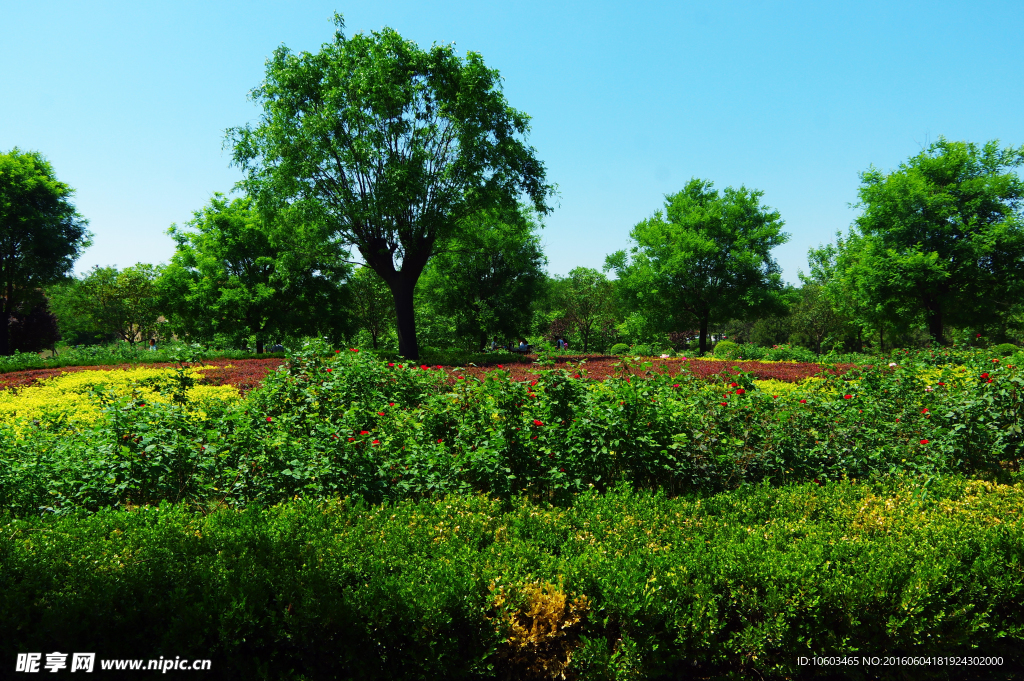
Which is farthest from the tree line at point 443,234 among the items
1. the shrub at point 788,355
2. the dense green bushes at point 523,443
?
the dense green bushes at point 523,443

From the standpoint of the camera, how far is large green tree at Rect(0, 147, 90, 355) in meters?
25.8

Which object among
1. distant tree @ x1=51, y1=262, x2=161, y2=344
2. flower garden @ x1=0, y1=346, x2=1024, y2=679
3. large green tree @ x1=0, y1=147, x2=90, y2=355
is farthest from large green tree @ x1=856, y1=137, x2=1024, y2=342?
distant tree @ x1=51, y1=262, x2=161, y2=344

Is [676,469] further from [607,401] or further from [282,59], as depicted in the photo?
[282,59]

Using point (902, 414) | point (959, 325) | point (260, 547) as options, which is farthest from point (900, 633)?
point (959, 325)

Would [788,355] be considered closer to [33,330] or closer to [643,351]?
[643,351]

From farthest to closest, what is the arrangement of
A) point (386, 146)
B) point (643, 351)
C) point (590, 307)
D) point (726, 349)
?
point (590, 307)
point (726, 349)
point (643, 351)
point (386, 146)

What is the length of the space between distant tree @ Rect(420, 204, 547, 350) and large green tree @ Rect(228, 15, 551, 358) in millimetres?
7080

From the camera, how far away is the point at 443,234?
56.0 feet

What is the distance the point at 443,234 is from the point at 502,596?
15077 mm

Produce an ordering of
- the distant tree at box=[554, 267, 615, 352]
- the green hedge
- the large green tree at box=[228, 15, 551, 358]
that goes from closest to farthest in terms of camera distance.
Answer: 1. the green hedge
2. the large green tree at box=[228, 15, 551, 358]
3. the distant tree at box=[554, 267, 615, 352]

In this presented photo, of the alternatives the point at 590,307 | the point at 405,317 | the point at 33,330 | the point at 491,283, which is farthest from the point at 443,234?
the point at 33,330

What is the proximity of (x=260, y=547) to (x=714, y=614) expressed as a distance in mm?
2598

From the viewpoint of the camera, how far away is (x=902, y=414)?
552 cm

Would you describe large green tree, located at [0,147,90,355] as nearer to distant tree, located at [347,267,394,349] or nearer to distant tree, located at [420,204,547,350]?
distant tree, located at [347,267,394,349]
